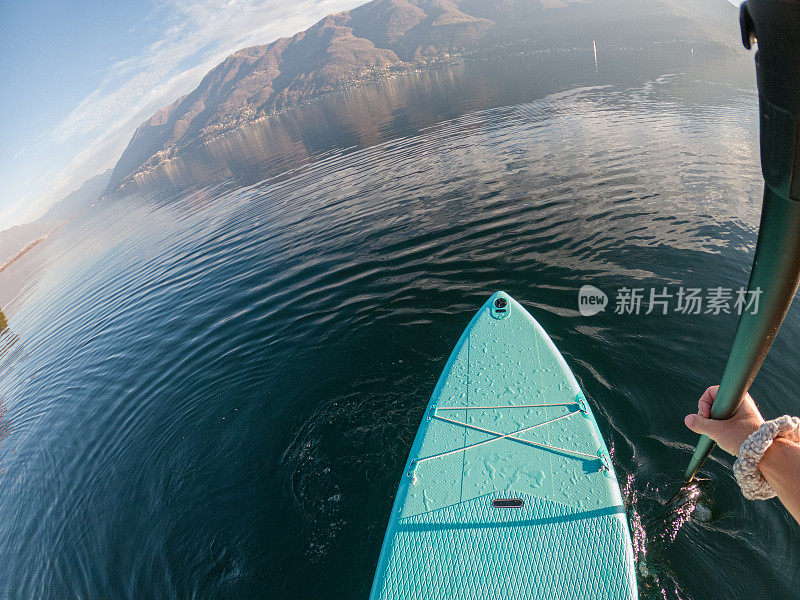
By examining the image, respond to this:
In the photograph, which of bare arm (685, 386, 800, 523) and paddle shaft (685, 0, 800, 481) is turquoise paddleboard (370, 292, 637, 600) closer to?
bare arm (685, 386, 800, 523)

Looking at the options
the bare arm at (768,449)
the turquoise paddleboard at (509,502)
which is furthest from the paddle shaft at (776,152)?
the turquoise paddleboard at (509,502)

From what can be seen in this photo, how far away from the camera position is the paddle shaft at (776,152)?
916 mm

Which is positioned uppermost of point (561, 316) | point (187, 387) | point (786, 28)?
point (786, 28)

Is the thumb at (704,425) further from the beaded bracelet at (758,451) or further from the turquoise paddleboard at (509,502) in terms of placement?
the turquoise paddleboard at (509,502)

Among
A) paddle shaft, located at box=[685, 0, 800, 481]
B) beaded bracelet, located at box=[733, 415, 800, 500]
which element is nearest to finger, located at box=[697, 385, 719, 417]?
beaded bracelet, located at box=[733, 415, 800, 500]

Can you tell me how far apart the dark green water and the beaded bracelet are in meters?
3.77

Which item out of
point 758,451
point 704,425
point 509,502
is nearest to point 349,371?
point 509,502

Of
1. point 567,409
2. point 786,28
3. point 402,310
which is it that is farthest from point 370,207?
point 786,28

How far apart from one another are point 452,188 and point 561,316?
11666 millimetres

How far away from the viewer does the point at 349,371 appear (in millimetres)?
9031

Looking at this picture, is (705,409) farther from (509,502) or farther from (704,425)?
(509,502)

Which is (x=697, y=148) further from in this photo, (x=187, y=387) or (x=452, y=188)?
(x=187, y=387)

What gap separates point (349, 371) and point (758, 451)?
7773mm

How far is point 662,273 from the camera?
32.1 ft
